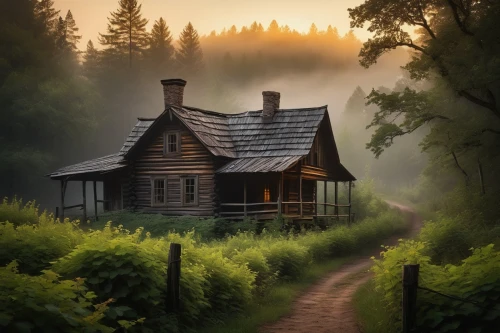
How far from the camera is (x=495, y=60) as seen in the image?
72.5 feet

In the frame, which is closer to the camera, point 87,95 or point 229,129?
point 229,129

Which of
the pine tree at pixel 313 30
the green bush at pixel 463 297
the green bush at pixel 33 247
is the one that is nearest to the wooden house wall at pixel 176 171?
the green bush at pixel 33 247

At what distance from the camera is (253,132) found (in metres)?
36.1

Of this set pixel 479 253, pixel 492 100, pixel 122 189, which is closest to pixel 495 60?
pixel 492 100

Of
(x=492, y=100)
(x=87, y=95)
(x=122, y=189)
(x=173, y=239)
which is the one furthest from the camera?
(x=87, y=95)

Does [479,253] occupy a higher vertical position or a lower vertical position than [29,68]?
lower

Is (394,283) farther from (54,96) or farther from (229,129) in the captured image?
(54,96)

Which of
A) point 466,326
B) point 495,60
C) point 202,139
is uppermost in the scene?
point 495,60

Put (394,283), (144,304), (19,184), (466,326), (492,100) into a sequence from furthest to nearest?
1. (19,184)
2. (492,100)
3. (394,283)
4. (144,304)
5. (466,326)

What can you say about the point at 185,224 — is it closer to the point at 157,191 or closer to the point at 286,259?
the point at 157,191

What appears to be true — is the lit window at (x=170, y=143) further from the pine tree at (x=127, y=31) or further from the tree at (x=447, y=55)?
the pine tree at (x=127, y=31)

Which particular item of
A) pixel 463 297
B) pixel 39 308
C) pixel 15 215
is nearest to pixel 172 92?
pixel 15 215

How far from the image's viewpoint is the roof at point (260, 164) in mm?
30155

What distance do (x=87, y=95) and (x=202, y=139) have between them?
40.7 m
